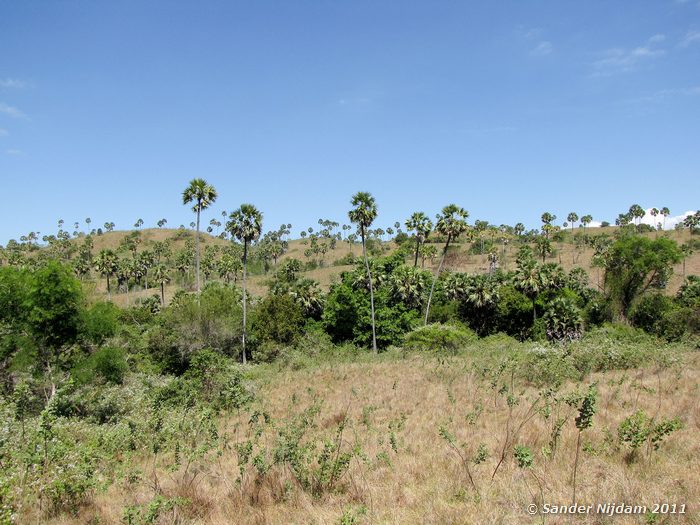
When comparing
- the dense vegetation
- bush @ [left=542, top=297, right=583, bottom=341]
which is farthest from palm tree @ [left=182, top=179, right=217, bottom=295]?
bush @ [left=542, top=297, right=583, bottom=341]

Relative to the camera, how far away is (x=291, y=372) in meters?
32.6

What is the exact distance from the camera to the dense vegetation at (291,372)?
9.05 m

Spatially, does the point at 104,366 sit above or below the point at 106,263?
below

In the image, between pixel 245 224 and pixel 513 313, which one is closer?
pixel 245 224

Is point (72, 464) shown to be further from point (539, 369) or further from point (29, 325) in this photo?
point (29, 325)

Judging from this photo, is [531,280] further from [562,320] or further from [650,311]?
[650,311]

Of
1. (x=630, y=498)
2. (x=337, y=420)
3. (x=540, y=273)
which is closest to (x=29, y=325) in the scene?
(x=337, y=420)

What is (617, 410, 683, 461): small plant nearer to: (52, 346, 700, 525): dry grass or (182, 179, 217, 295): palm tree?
(52, 346, 700, 525): dry grass

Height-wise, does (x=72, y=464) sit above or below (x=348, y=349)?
above

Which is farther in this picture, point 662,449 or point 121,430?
point 121,430

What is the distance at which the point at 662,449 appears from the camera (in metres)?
9.67

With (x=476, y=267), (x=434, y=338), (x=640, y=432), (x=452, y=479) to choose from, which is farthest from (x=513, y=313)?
(x=476, y=267)

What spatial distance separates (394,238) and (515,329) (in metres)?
127

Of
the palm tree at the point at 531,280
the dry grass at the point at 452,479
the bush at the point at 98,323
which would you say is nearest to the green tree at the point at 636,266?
the palm tree at the point at 531,280
